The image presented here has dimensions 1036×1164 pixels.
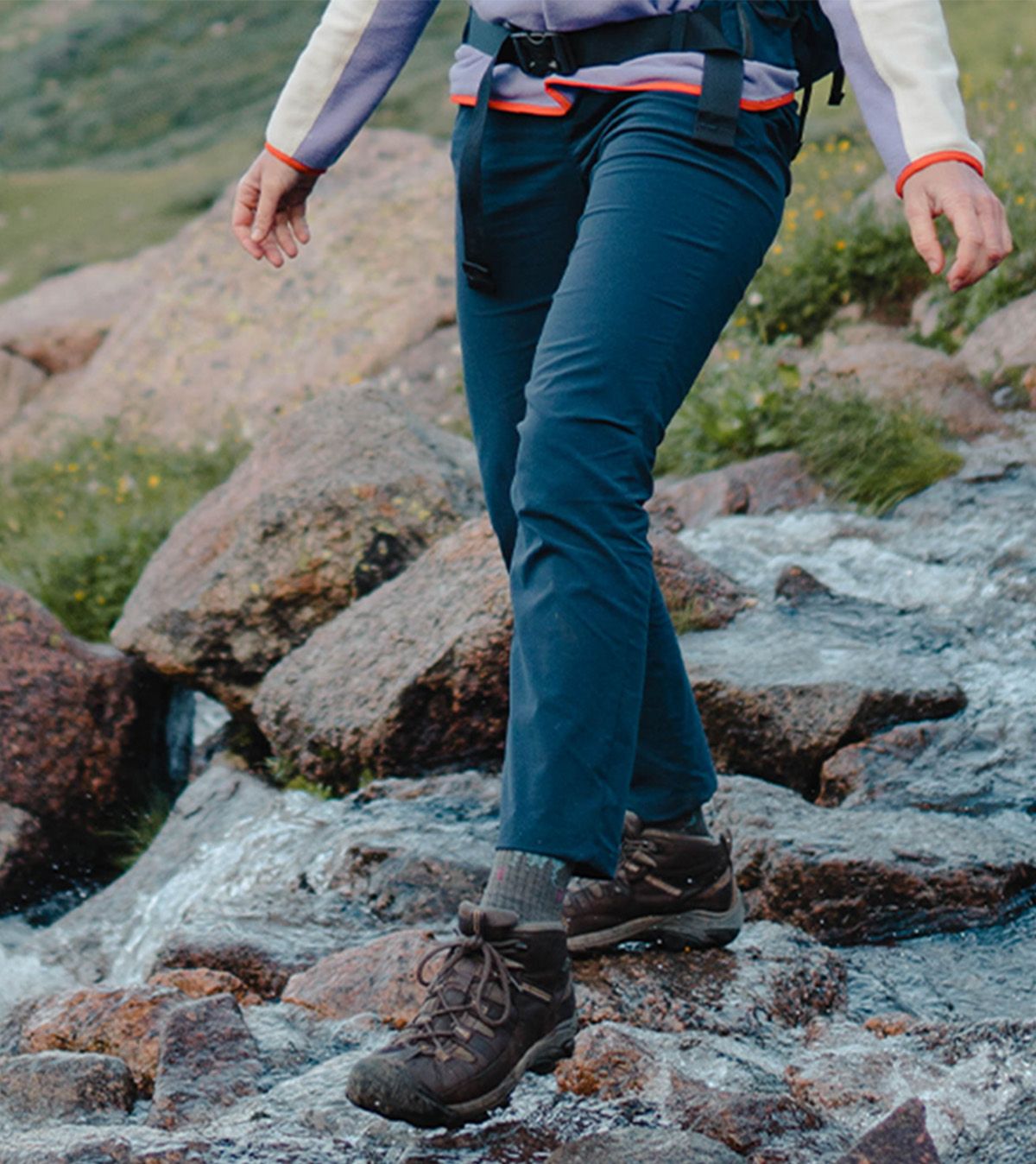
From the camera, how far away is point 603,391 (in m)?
2.21

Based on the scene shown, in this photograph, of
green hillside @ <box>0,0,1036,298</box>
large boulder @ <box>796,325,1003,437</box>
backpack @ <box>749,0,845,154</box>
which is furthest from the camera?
green hillside @ <box>0,0,1036,298</box>

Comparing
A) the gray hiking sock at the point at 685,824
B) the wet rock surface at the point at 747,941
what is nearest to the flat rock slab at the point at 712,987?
the wet rock surface at the point at 747,941

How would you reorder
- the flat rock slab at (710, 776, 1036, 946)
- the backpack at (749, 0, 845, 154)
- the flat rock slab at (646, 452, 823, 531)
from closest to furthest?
the backpack at (749, 0, 845, 154), the flat rock slab at (710, 776, 1036, 946), the flat rock slab at (646, 452, 823, 531)

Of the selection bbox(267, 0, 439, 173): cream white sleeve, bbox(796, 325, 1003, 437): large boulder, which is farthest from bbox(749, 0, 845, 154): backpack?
bbox(796, 325, 1003, 437): large boulder

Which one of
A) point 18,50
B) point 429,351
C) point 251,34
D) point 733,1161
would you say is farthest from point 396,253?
point 18,50

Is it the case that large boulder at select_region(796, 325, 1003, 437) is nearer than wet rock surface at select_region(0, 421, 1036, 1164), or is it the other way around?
wet rock surface at select_region(0, 421, 1036, 1164)

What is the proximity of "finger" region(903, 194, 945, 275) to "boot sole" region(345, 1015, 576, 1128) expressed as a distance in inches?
46.3

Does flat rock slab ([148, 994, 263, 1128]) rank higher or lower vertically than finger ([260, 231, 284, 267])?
lower

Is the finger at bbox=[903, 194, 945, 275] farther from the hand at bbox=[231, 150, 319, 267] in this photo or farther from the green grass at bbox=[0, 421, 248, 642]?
the green grass at bbox=[0, 421, 248, 642]

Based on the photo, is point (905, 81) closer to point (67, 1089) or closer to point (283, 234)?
point (283, 234)

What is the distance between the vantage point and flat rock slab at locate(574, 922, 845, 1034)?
2.63m

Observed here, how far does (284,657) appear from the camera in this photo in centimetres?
502

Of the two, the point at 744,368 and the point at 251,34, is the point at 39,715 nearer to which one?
the point at 744,368

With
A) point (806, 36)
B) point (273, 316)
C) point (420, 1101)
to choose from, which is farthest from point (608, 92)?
point (273, 316)
